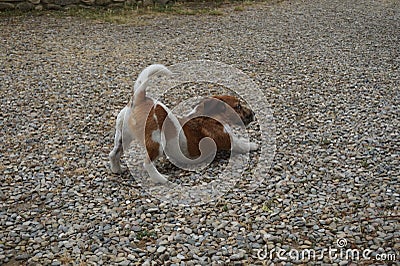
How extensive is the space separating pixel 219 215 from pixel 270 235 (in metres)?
0.42

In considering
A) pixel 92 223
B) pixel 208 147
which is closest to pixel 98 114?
pixel 208 147

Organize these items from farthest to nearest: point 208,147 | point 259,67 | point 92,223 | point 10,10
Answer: point 10,10
point 259,67
point 208,147
point 92,223

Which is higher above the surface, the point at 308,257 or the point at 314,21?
the point at 314,21

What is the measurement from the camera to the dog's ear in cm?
437

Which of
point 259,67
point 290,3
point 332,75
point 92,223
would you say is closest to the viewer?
point 92,223

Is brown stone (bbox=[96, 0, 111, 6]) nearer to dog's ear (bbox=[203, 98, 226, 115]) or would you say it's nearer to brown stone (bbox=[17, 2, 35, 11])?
brown stone (bbox=[17, 2, 35, 11])

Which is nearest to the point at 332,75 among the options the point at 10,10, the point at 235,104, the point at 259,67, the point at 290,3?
the point at 259,67

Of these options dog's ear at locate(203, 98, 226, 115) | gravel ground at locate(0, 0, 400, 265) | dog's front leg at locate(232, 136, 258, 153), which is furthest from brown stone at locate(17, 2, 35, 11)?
dog's front leg at locate(232, 136, 258, 153)

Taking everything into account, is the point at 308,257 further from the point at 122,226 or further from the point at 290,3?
the point at 290,3

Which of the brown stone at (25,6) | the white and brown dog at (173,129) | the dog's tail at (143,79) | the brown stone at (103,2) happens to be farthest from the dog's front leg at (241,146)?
the brown stone at (25,6)

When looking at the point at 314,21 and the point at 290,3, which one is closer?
the point at 314,21

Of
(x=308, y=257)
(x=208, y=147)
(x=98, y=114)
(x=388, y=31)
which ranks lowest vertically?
(x=308, y=257)

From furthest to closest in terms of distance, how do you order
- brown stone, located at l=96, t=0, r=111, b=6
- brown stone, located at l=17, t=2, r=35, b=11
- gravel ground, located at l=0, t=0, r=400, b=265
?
1. brown stone, located at l=96, t=0, r=111, b=6
2. brown stone, located at l=17, t=2, r=35, b=11
3. gravel ground, located at l=0, t=0, r=400, b=265

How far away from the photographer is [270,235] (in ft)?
10.8
